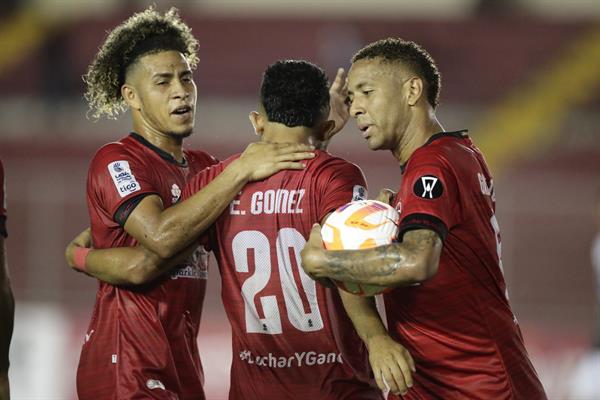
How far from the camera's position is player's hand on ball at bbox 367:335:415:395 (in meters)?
3.96

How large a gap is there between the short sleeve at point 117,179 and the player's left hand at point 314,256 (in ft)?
3.46

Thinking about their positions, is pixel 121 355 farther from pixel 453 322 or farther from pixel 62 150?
pixel 62 150

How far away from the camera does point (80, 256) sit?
4.95m

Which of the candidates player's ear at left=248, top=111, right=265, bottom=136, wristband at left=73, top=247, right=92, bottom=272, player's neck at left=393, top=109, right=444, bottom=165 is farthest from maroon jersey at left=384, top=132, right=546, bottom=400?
wristband at left=73, top=247, right=92, bottom=272

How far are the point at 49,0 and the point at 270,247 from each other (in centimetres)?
1843

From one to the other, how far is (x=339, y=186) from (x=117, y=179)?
111cm

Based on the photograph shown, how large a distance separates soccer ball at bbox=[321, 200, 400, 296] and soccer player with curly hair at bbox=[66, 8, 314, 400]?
461 millimetres

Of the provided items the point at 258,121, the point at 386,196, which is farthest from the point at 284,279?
the point at 258,121

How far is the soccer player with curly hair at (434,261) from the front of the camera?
3.85 metres

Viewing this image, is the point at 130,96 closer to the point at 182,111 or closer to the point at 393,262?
the point at 182,111

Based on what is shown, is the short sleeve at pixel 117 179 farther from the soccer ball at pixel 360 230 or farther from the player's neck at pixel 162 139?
the soccer ball at pixel 360 230

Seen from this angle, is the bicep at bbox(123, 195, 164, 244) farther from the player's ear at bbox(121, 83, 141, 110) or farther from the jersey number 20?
the player's ear at bbox(121, 83, 141, 110)

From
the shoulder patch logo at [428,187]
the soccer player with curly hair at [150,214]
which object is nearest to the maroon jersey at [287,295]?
the soccer player with curly hair at [150,214]

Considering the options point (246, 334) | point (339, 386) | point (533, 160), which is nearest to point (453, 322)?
point (339, 386)
